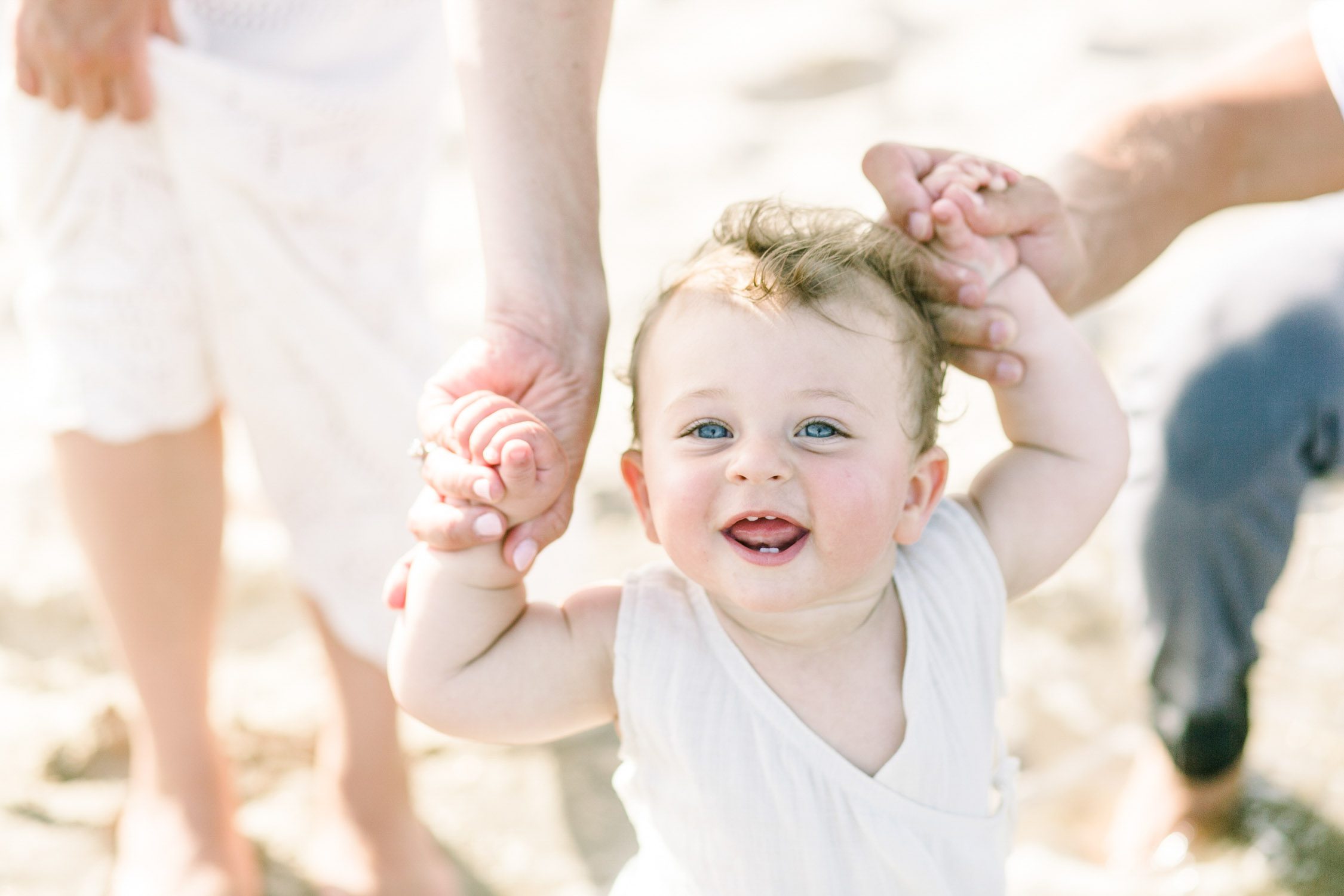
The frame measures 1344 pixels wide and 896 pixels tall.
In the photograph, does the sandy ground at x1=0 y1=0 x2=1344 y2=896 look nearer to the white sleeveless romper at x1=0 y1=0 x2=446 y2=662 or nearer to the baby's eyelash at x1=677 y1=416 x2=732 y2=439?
the white sleeveless romper at x1=0 y1=0 x2=446 y2=662

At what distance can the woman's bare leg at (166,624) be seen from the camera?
1.86m

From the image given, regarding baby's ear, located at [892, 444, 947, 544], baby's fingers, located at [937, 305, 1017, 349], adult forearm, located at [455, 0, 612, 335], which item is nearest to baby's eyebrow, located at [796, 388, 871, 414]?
baby's ear, located at [892, 444, 947, 544]

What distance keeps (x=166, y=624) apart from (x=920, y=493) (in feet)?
3.89

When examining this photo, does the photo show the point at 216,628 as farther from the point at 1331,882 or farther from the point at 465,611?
the point at 1331,882

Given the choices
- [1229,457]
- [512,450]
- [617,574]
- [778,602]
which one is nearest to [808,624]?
[778,602]

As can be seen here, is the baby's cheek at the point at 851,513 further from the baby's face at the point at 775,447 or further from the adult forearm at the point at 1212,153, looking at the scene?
the adult forearm at the point at 1212,153

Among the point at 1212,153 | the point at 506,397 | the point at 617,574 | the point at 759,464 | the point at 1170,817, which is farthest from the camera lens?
the point at 617,574

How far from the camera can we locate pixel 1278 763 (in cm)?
218

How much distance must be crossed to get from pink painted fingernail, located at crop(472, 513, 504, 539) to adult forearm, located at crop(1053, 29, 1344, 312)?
0.85 meters

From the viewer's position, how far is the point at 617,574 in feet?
8.30

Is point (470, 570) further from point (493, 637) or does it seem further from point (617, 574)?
point (617, 574)

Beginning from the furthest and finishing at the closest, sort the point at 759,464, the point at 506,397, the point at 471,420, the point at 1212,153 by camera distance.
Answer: the point at 1212,153 < the point at 506,397 < the point at 471,420 < the point at 759,464

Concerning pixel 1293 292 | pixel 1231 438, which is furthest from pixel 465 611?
pixel 1293 292

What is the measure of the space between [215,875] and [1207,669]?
1.52m
